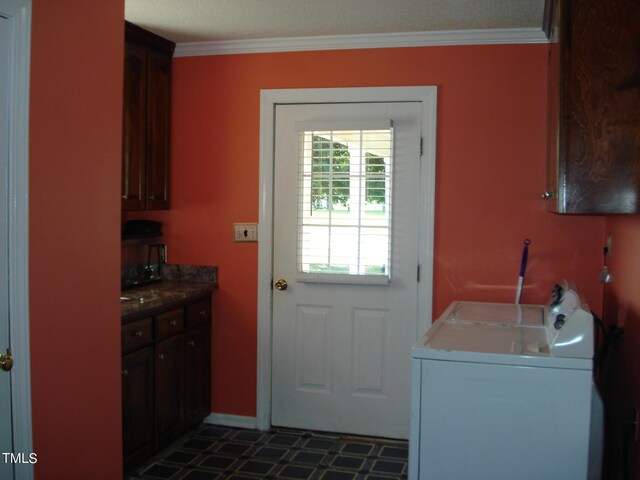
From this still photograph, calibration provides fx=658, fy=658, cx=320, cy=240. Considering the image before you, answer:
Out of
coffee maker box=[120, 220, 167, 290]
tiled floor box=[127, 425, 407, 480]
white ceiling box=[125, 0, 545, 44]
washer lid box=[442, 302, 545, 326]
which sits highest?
white ceiling box=[125, 0, 545, 44]

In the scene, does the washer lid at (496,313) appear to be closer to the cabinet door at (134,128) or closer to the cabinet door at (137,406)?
the cabinet door at (137,406)

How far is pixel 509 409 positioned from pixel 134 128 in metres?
2.37

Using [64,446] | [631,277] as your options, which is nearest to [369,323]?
[631,277]

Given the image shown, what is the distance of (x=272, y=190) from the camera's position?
3.72m

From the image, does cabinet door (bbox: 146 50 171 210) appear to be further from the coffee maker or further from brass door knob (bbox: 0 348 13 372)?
brass door knob (bbox: 0 348 13 372)

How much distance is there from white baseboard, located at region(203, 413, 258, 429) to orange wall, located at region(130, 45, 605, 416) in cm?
5

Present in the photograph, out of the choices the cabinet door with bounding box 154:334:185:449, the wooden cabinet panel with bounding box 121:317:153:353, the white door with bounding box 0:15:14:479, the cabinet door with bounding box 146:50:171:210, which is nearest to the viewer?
the white door with bounding box 0:15:14:479

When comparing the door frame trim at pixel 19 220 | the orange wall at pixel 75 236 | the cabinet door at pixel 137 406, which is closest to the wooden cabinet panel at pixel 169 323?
the cabinet door at pixel 137 406

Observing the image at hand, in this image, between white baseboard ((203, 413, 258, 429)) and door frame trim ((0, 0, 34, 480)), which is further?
white baseboard ((203, 413, 258, 429))

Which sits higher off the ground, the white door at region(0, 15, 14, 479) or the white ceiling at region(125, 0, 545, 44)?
the white ceiling at region(125, 0, 545, 44)

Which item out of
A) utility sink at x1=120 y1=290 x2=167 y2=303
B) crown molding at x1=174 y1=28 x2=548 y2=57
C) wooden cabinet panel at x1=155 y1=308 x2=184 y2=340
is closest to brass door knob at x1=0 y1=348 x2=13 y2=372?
utility sink at x1=120 y1=290 x2=167 y2=303

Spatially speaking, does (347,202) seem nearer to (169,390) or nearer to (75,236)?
(169,390)

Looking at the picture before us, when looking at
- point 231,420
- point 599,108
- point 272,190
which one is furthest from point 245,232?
point 599,108

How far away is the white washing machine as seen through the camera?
2061 millimetres
